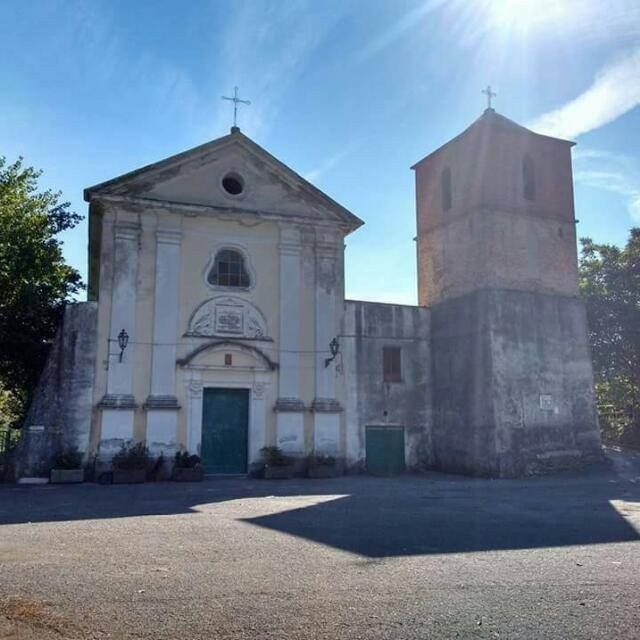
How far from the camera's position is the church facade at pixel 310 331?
1702 centimetres

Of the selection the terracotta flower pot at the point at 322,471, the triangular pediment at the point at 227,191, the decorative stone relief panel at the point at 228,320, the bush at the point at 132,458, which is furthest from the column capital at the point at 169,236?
the terracotta flower pot at the point at 322,471

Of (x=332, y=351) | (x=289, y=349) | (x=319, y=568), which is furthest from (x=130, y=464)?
(x=319, y=568)

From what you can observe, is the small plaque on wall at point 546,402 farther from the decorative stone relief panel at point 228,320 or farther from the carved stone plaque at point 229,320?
the carved stone plaque at point 229,320

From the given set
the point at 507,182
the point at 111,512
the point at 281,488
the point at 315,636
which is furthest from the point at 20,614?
the point at 507,182

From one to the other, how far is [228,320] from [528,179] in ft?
33.8

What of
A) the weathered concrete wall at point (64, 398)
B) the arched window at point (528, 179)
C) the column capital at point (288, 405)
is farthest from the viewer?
the arched window at point (528, 179)

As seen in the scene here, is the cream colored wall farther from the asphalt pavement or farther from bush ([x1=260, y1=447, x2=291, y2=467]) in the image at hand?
the asphalt pavement

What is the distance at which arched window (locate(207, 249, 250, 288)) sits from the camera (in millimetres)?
18531

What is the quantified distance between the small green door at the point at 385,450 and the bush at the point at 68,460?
775 cm

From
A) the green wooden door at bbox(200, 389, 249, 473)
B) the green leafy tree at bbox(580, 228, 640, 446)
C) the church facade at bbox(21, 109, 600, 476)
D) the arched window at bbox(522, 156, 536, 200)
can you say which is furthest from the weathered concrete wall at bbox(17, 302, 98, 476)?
the green leafy tree at bbox(580, 228, 640, 446)

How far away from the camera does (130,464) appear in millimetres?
16000

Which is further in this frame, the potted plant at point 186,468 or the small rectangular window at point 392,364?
the small rectangular window at point 392,364

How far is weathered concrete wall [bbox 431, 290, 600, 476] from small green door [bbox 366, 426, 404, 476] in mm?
1153

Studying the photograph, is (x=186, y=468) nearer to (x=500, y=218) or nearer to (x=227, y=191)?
(x=227, y=191)
